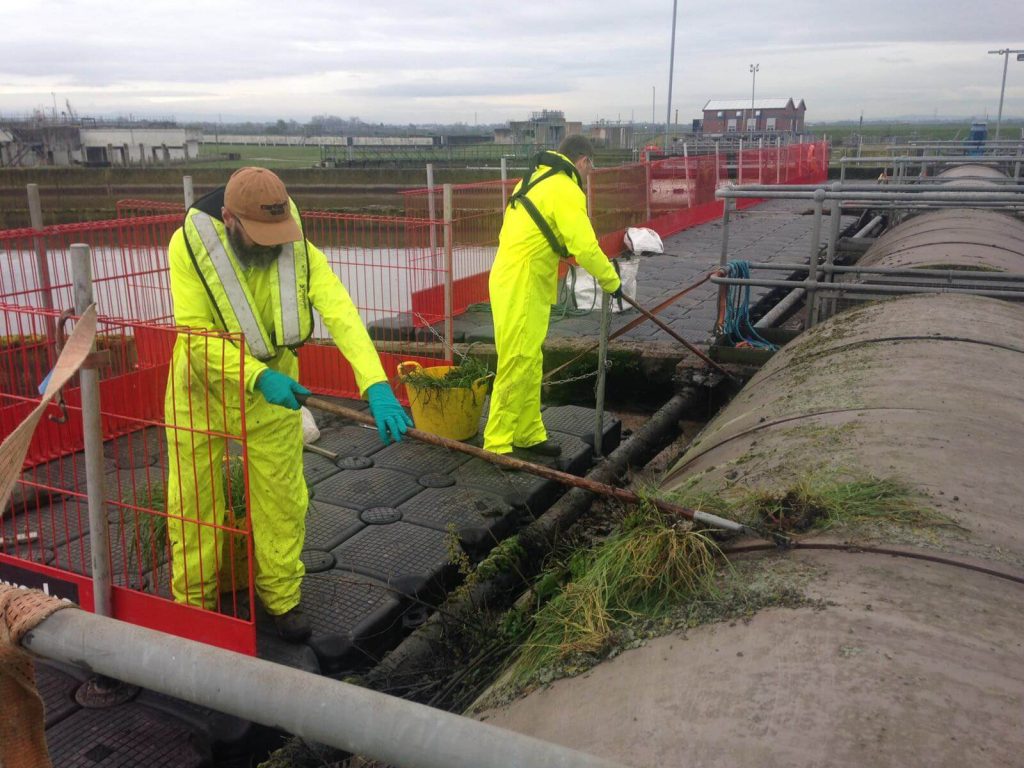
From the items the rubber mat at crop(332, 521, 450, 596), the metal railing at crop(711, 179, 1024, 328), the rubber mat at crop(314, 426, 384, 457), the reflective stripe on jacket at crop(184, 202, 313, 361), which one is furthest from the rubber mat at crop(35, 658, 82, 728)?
the metal railing at crop(711, 179, 1024, 328)

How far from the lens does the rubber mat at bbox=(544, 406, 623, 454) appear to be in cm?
634

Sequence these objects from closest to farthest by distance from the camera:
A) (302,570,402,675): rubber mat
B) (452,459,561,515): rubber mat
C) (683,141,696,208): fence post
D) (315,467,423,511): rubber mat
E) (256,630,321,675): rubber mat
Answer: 1. (256,630,321,675): rubber mat
2. (302,570,402,675): rubber mat
3. (315,467,423,511): rubber mat
4. (452,459,561,515): rubber mat
5. (683,141,696,208): fence post

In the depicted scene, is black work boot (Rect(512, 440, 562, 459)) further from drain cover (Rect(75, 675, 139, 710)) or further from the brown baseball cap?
drain cover (Rect(75, 675, 139, 710))

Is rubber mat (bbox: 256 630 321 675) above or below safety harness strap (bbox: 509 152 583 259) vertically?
below

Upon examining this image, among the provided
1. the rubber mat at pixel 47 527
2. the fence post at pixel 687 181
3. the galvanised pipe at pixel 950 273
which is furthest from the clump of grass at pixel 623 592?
the fence post at pixel 687 181

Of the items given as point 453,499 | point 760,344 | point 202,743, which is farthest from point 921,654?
point 760,344

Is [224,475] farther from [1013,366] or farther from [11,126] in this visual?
[11,126]

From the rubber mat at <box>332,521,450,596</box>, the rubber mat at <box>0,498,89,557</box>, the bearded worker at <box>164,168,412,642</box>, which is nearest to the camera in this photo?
the bearded worker at <box>164,168,412,642</box>

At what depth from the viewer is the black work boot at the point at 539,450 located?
5.86 metres

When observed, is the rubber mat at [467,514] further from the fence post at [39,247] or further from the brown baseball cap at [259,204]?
the fence post at [39,247]

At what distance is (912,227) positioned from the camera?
355 inches

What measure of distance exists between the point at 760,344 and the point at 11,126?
59.1 m

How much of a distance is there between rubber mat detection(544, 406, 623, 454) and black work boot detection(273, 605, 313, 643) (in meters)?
2.91

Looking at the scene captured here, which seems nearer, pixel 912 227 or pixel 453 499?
pixel 453 499
